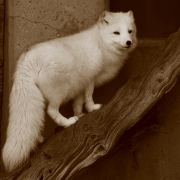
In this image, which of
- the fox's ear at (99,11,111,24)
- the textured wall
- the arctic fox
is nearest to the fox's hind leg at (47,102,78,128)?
the arctic fox

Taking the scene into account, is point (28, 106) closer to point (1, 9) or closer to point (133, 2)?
point (1, 9)

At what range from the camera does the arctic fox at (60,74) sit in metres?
2.04

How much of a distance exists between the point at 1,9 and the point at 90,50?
28.4 inches

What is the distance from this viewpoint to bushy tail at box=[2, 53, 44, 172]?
199cm

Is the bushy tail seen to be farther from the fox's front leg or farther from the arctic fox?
the fox's front leg

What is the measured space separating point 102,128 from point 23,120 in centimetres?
47

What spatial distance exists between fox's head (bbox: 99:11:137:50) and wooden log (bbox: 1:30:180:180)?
0.28 metres

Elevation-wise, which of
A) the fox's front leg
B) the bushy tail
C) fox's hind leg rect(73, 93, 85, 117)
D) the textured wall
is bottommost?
fox's hind leg rect(73, 93, 85, 117)

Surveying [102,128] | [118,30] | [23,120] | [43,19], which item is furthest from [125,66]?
[23,120]

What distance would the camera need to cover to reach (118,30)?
7.91ft

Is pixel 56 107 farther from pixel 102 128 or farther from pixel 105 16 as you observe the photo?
pixel 105 16

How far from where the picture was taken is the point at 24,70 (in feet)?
7.11

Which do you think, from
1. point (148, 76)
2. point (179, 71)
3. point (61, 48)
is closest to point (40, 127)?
point (61, 48)

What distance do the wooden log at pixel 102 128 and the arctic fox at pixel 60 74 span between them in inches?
4.1
